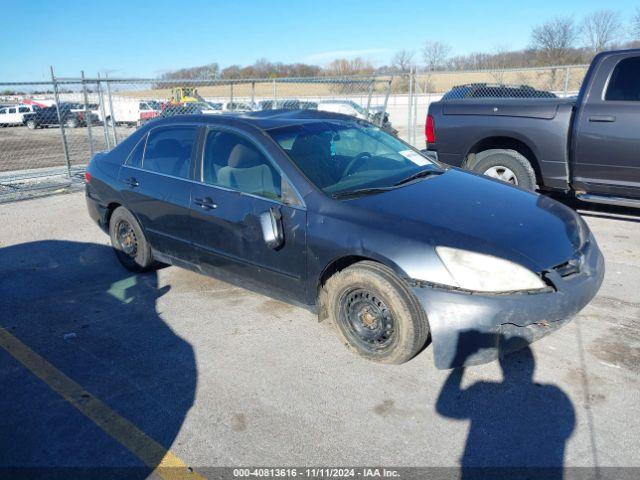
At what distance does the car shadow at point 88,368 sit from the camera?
282 cm

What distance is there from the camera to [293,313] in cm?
446

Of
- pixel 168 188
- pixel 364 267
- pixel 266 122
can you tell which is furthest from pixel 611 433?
pixel 168 188

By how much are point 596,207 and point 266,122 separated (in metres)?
5.25

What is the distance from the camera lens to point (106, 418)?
10.3 ft

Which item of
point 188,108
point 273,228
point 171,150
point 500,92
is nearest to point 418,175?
point 273,228

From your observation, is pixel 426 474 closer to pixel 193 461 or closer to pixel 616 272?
pixel 193 461

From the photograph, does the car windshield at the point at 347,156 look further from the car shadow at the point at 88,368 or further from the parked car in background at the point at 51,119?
the parked car in background at the point at 51,119

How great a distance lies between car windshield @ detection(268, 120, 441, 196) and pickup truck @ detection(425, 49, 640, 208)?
2522 millimetres

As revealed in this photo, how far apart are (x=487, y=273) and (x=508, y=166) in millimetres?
4207

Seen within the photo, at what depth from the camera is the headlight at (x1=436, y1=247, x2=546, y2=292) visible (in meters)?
3.11

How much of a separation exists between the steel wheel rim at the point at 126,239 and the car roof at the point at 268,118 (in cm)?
105

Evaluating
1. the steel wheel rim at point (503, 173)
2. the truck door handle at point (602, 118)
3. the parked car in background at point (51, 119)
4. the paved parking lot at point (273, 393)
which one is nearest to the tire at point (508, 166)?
the steel wheel rim at point (503, 173)

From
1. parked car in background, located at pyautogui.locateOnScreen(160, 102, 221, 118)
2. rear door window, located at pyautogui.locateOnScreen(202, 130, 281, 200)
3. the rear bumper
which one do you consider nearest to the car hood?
rear door window, located at pyautogui.locateOnScreen(202, 130, 281, 200)

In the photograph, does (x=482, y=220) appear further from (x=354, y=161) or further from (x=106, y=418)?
(x=106, y=418)
